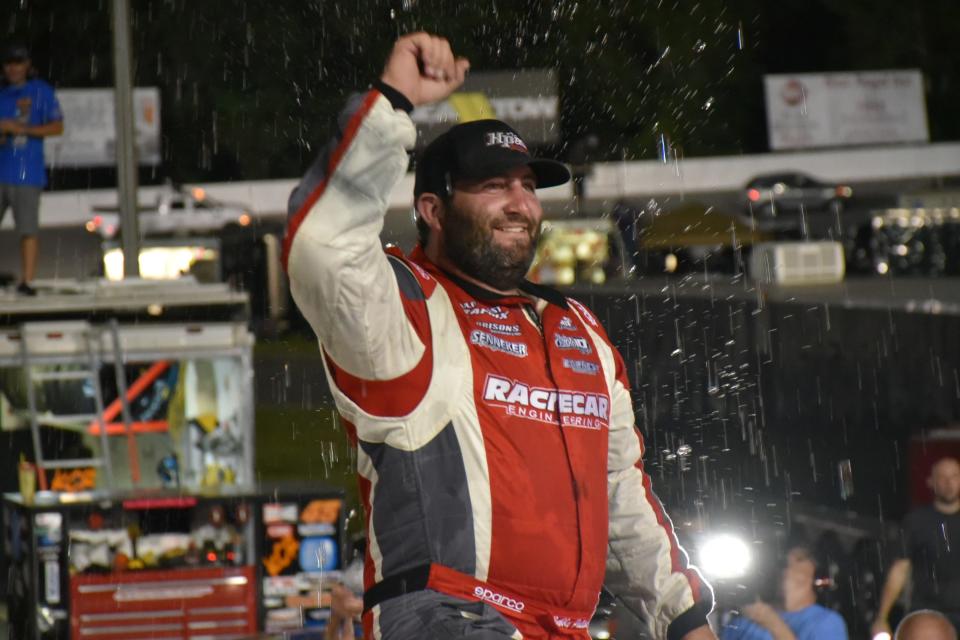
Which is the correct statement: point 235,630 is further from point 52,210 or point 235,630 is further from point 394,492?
point 52,210

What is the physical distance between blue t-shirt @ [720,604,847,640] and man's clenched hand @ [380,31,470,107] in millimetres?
3573

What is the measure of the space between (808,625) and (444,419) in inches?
141

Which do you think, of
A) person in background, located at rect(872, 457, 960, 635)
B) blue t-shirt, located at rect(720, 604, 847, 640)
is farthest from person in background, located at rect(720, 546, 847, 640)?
person in background, located at rect(872, 457, 960, 635)

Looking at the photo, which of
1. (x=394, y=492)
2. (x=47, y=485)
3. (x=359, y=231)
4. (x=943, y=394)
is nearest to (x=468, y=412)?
(x=394, y=492)

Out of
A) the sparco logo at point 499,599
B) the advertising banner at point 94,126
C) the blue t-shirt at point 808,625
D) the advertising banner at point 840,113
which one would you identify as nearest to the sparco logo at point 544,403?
the sparco logo at point 499,599

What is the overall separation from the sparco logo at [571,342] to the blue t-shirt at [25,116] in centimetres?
844

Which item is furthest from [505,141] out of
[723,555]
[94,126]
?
[94,126]

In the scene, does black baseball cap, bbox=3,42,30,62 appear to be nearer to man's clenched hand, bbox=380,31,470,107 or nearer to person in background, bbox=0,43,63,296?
person in background, bbox=0,43,63,296

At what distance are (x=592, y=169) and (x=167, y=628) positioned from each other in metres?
25.1

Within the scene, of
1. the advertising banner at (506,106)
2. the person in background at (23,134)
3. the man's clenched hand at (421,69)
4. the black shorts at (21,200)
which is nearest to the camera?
the man's clenched hand at (421,69)

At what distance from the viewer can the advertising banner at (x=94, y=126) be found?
33969 millimetres

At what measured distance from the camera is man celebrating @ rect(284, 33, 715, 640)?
301 centimetres

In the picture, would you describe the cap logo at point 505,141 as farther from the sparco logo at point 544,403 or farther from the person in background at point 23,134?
the person in background at point 23,134

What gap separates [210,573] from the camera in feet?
26.2
